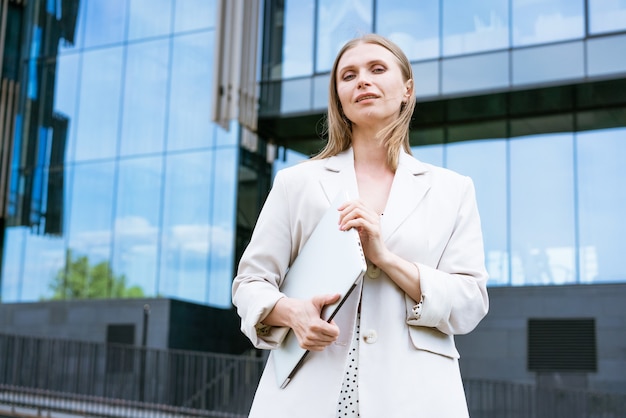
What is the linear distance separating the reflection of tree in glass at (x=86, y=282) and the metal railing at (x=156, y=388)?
250 inches

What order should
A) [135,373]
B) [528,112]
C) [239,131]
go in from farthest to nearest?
[239,131] → [528,112] → [135,373]

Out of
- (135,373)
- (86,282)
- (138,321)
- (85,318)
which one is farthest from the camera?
(86,282)

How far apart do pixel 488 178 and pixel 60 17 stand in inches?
632

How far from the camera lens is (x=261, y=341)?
2.33m

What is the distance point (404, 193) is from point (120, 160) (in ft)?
89.0

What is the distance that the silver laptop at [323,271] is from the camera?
2080 mm

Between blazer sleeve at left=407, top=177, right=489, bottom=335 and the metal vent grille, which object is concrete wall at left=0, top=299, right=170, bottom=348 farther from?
blazer sleeve at left=407, top=177, right=489, bottom=335

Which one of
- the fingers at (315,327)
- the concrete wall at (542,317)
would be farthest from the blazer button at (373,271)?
the concrete wall at (542,317)

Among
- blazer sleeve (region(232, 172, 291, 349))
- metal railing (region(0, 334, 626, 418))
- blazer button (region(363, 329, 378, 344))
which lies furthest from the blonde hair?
metal railing (region(0, 334, 626, 418))

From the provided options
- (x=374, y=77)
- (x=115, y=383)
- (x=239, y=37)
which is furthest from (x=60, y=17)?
(x=374, y=77)

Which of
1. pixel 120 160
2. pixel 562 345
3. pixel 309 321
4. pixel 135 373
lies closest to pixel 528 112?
pixel 562 345

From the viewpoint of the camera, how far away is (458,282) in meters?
2.29

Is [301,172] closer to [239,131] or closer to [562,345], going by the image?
[562,345]

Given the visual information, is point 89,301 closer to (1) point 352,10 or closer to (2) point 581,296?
(1) point 352,10
